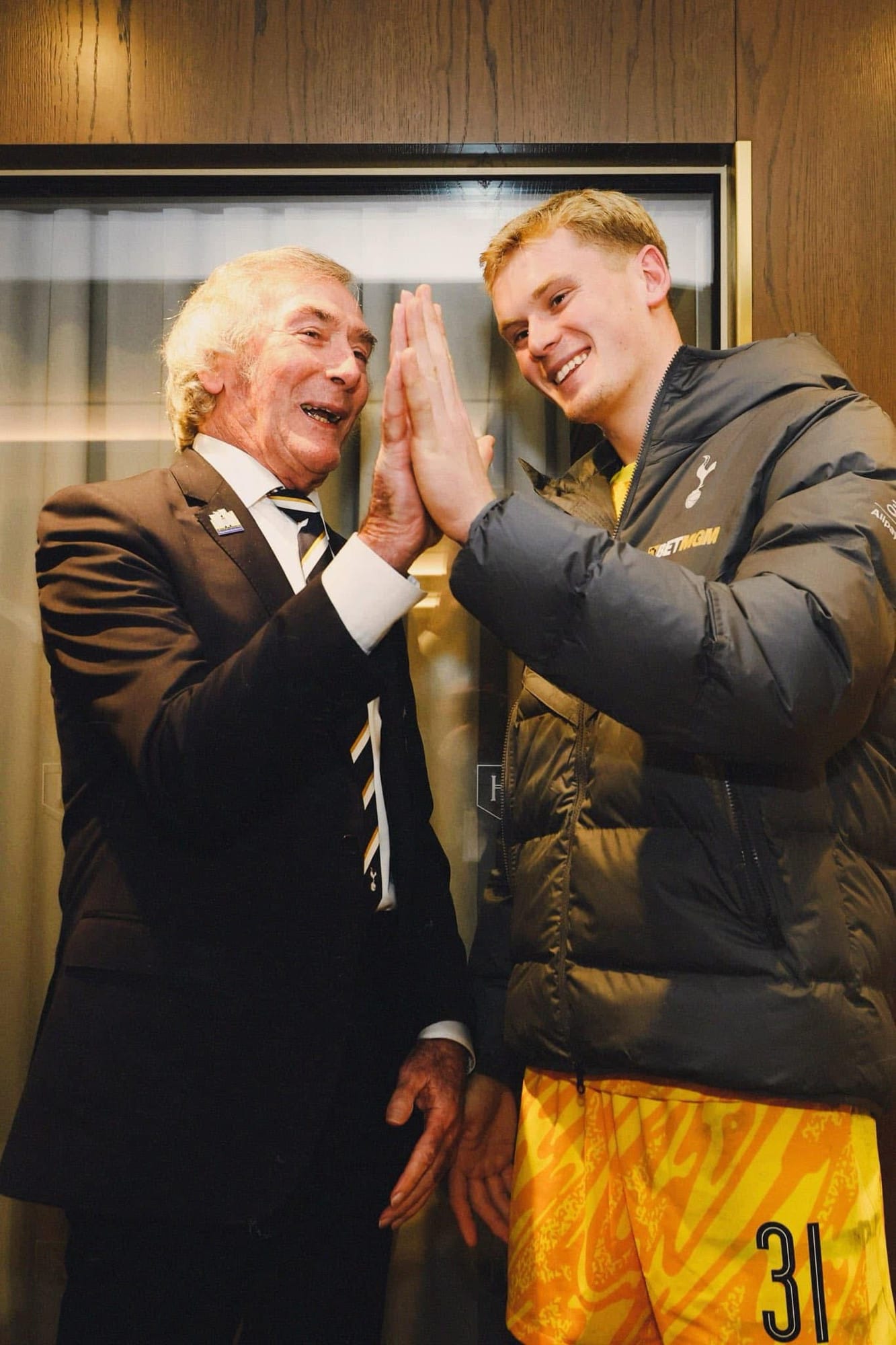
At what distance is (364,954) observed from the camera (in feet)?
4.83

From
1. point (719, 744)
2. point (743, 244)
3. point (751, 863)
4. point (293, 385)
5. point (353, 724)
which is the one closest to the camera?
point (719, 744)

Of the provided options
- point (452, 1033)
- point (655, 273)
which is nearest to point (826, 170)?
point (655, 273)

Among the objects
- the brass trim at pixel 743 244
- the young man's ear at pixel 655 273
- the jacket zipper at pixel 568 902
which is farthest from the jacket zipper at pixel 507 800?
the brass trim at pixel 743 244

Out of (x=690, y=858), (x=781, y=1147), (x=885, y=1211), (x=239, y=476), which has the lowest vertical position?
(x=885, y=1211)

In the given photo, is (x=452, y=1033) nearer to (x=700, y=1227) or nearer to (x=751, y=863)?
(x=700, y=1227)

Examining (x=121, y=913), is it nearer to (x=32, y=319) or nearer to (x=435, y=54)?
(x=32, y=319)

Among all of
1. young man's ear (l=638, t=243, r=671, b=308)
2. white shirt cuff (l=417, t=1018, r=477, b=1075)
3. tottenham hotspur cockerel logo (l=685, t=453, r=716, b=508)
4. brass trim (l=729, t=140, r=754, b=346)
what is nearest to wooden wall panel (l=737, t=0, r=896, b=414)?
brass trim (l=729, t=140, r=754, b=346)

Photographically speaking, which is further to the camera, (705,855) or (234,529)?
(234,529)

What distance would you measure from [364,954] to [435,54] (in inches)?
55.3

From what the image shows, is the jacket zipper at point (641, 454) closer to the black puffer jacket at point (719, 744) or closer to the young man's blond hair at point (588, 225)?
the black puffer jacket at point (719, 744)

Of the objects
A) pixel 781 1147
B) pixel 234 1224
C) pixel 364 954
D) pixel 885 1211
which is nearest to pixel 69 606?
pixel 364 954

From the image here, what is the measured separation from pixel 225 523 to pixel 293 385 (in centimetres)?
29

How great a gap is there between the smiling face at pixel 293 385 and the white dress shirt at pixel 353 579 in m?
0.03

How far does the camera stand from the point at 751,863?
1.17 meters
